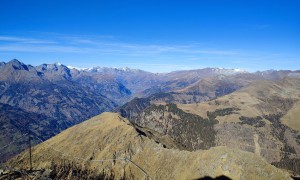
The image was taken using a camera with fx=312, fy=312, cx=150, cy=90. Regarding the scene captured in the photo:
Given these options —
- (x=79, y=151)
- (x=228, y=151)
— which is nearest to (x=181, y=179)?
(x=228, y=151)

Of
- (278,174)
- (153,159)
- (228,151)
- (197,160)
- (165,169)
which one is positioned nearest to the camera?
(278,174)

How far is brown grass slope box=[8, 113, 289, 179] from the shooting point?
120 m

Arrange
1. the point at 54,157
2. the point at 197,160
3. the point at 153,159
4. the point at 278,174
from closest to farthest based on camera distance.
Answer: the point at 278,174 → the point at 197,160 → the point at 153,159 → the point at 54,157

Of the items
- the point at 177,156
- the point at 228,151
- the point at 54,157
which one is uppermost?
the point at 228,151

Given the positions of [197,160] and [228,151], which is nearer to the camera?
[228,151]

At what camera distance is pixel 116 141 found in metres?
187

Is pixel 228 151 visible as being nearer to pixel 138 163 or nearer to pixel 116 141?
pixel 138 163

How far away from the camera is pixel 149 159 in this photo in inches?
6447

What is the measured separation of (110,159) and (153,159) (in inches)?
Result: 991

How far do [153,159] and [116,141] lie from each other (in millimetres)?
34013

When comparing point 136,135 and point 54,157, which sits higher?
point 136,135

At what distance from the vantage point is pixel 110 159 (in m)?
171

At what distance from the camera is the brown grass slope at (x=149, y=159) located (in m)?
120

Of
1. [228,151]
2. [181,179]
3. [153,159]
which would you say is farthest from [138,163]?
[228,151]
